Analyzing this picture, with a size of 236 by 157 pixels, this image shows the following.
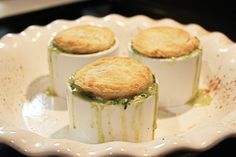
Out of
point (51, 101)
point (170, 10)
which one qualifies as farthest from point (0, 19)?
point (170, 10)

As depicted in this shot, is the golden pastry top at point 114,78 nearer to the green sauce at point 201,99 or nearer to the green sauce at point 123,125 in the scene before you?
the green sauce at point 123,125

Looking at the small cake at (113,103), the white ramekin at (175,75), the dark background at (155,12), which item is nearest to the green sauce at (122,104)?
the small cake at (113,103)

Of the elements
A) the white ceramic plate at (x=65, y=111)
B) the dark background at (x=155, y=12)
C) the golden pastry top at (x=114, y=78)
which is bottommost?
the dark background at (x=155, y=12)

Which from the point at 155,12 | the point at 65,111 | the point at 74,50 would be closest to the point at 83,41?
the point at 74,50

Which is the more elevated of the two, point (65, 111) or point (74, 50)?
point (74, 50)

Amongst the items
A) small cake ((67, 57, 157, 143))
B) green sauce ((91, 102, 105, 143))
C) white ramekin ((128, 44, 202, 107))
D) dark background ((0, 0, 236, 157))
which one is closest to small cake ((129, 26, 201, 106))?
white ramekin ((128, 44, 202, 107))

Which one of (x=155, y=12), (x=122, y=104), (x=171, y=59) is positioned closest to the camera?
(x=122, y=104)

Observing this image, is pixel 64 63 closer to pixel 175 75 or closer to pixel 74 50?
pixel 74 50

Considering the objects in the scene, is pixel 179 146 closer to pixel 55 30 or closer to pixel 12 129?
pixel 12 129
